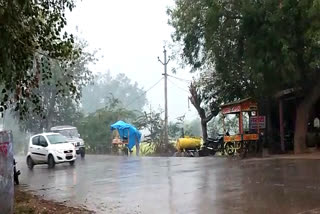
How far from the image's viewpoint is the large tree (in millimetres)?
17078

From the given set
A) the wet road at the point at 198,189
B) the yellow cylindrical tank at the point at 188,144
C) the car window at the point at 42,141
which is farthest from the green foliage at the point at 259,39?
the car window at the point at 42,141

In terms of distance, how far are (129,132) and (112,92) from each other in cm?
5836

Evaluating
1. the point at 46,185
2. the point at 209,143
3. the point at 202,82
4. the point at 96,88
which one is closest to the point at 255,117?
the point at 209,143

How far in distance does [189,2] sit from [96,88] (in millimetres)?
73539

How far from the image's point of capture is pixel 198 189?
11.3 metres

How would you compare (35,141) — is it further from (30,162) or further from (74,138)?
(74,138)

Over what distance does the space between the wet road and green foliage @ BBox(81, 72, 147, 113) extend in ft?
244

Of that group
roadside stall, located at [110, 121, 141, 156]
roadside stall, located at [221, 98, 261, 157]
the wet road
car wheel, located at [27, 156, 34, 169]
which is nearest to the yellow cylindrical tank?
roadside stall, located at [221, 98, 261, 157]

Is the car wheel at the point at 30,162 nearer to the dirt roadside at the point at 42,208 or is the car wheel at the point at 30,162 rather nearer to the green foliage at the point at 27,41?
the dirt roadside at the point at 42,208

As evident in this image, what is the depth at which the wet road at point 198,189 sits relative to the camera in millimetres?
8938

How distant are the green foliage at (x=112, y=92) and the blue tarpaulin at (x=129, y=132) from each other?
55.0m

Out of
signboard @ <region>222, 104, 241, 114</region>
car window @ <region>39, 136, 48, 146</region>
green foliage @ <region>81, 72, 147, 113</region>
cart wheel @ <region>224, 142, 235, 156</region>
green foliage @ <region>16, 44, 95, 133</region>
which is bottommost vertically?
cart wheel @ <region>224, 142, 235, 156</region>

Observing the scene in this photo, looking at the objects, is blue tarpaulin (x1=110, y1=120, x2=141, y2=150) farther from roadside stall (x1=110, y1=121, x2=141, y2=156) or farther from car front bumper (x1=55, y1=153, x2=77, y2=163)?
car front bumper (x1=55, y1=153, x2=77, y2=163)

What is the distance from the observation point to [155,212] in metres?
8.84
